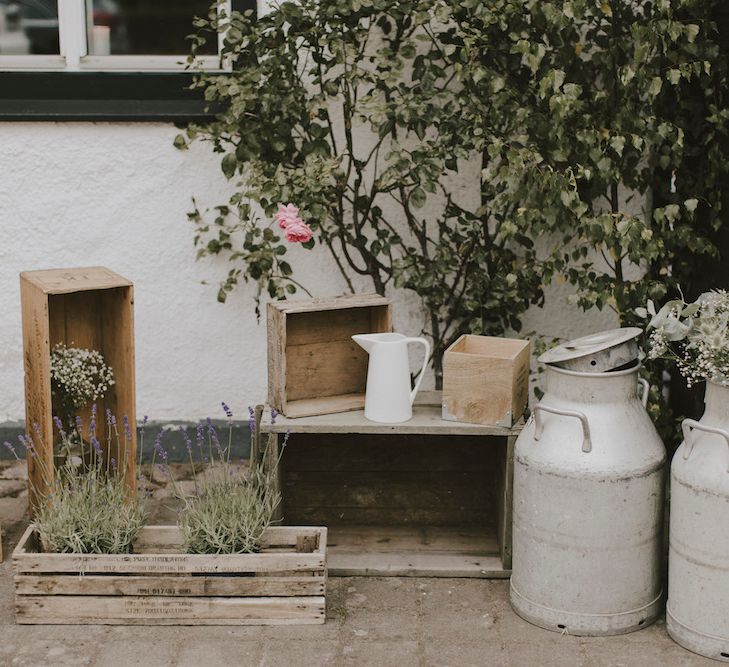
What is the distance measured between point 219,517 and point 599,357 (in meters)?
1.35

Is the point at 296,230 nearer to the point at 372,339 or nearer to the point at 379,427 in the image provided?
the point at 372,339

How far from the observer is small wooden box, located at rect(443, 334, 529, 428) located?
3.72 m

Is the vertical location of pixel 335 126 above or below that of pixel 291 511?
above

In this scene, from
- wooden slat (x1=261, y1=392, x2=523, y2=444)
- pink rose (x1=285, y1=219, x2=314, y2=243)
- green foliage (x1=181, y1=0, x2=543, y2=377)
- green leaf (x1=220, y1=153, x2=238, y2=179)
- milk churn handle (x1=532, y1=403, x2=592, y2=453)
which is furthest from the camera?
green leaf (x1=220, y1=153, x2=238, y2=179)

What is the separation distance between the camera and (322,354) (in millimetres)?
4051

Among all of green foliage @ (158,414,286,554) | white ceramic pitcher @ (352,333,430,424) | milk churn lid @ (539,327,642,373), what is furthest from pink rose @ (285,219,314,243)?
milk churn lid @ (539,327,642,373)

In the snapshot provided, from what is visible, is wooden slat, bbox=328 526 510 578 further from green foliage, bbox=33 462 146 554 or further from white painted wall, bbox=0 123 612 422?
white painted wall, bbox=0 123 612 422

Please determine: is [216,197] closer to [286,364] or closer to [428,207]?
[428,207]

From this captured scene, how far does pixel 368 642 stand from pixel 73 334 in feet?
5.70

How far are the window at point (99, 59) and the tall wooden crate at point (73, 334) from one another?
1.01 m

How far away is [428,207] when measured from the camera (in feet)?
16.1

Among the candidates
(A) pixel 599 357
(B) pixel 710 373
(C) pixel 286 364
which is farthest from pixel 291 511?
(B) pixel 710 373

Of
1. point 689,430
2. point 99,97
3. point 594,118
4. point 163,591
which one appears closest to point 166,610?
point 163,591

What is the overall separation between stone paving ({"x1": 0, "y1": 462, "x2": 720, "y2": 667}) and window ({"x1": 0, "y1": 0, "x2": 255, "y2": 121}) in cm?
223
